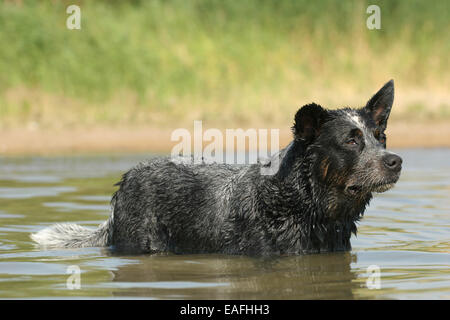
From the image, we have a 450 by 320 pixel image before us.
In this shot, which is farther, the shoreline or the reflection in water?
the shoreline

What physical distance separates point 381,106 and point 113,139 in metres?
12.0

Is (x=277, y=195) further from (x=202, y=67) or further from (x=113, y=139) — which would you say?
(x=202, y=67)

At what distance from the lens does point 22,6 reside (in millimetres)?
21984

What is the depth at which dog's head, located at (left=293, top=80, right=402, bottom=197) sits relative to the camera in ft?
23.5

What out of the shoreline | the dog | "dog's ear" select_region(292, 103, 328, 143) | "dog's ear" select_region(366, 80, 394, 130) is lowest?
the dog

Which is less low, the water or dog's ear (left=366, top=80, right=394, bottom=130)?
dog's ear (left=366, top=80, right=394, bottom=130)

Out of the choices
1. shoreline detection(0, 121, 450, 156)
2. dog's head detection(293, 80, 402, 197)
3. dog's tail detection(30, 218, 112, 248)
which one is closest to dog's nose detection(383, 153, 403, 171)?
dog's head detection(293, 80, 402, 197)

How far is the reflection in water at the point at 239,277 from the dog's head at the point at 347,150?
71 centimetres

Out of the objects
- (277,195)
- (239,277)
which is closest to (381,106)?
(277,195)

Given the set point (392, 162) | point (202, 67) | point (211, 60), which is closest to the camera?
point (392, 162)

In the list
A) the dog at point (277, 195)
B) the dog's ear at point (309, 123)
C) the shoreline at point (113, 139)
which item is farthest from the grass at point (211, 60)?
the dog's ear at point (309, 123)

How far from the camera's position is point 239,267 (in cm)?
722

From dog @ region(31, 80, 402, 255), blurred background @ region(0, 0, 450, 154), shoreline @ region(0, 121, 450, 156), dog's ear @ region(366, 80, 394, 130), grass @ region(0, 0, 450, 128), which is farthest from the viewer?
grass @ region(0, 0, 450, 128)

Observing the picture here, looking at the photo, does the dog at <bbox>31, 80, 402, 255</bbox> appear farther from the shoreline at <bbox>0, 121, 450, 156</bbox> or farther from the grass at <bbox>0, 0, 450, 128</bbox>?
the grass at <bbox>0, 0, 450, 128</bbox>
